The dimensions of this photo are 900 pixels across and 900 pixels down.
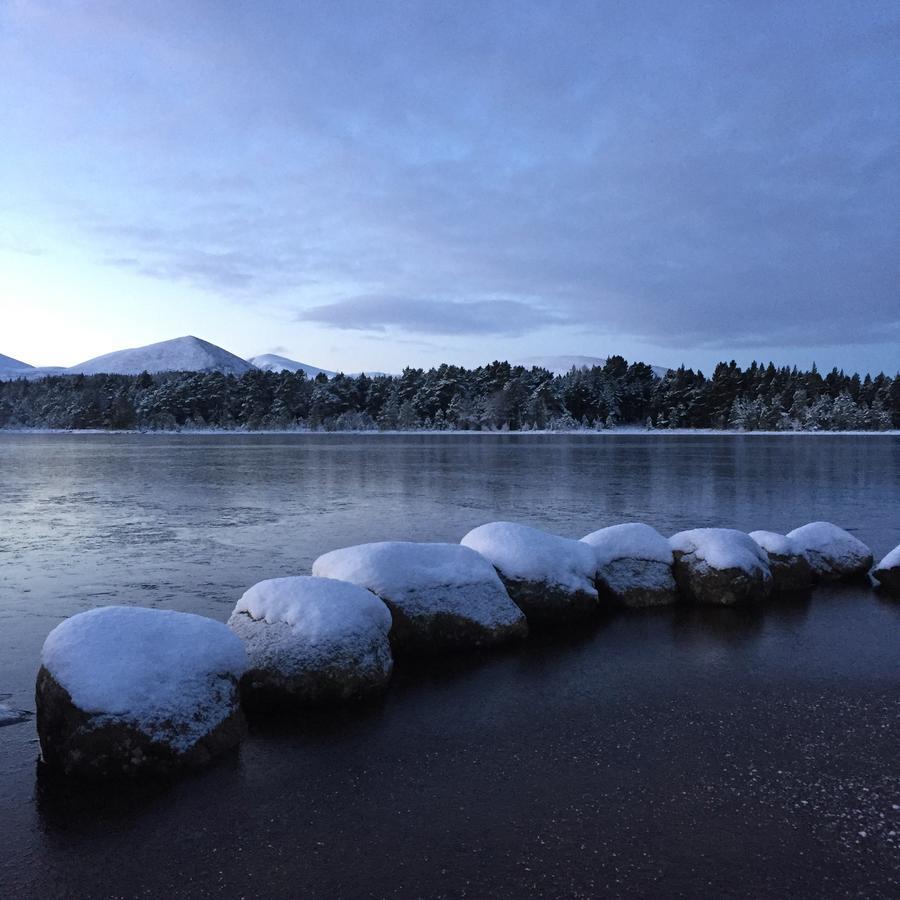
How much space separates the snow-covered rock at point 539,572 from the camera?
12.0m

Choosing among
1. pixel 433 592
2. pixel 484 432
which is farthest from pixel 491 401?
pixel 433 592

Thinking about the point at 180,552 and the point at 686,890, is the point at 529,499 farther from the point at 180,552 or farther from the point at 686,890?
the point at 686,890

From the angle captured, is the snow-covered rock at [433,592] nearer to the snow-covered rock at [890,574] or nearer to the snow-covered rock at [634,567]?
the snow-covered rock at [634,567]

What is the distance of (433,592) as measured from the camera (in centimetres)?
1061

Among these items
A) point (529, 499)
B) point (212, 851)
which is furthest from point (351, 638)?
point (529, 499)

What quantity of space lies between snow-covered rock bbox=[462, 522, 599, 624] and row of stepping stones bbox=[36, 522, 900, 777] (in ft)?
0.08

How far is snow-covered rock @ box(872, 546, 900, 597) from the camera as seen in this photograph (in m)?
14.3

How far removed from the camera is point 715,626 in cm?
1195

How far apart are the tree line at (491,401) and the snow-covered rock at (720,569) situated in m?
137

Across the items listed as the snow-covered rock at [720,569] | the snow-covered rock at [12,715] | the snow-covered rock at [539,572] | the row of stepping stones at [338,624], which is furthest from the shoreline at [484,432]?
the snow-covered rock at [12,715]

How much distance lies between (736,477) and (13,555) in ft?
110

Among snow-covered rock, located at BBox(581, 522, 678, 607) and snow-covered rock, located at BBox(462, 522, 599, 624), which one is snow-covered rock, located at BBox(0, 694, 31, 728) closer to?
snow-covered rock, located at BBox(462, 522, 599, 624)

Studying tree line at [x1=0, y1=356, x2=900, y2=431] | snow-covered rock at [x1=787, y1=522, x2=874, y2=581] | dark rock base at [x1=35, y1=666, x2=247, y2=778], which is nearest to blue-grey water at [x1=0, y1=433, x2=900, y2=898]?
dark rock base at [x1=35, y1=666, x2=247, y2=778]

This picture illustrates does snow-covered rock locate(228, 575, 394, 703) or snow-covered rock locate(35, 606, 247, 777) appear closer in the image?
snow-covered rock locate(35, 606, 247, 777)
